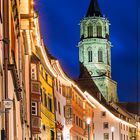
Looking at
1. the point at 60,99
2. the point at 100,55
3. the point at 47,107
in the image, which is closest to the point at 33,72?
the point at 47,107

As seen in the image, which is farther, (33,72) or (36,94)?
(33,72)

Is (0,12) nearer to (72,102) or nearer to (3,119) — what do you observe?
(3,119)

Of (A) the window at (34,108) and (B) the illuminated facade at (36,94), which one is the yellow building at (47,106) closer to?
(B) the illuminated facade at (36,94)

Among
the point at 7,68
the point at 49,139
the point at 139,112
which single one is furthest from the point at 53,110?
the point at 139,112

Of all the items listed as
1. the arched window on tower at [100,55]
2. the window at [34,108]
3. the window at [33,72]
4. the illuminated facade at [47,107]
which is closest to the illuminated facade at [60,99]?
the illuminated facade at [47,107]

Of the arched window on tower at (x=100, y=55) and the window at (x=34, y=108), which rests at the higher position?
the arched window on tower at (x=100, y=55)

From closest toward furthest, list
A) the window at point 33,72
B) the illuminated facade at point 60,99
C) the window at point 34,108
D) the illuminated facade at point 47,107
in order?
the window at point 34,108
the window at point 33,72
the illuminated facade at point 47,107
the illuminated facade at point 60,99

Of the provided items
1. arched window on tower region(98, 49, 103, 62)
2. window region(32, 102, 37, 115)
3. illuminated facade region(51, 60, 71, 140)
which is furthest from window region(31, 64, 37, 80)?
arched window on tower region(98, 49, 103, 62)

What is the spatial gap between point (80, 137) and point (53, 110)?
23.6 metres

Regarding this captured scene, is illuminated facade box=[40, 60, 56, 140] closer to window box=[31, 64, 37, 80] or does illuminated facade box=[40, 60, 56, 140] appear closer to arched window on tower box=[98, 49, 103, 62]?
window box=[31, 64, 37, 80]

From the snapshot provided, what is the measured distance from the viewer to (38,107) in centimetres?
4872

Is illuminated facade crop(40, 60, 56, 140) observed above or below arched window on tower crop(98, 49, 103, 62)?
below

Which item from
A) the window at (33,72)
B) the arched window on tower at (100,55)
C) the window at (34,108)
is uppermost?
the arched window on tower at (100,55)

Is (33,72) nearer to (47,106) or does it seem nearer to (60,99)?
(47,106)
